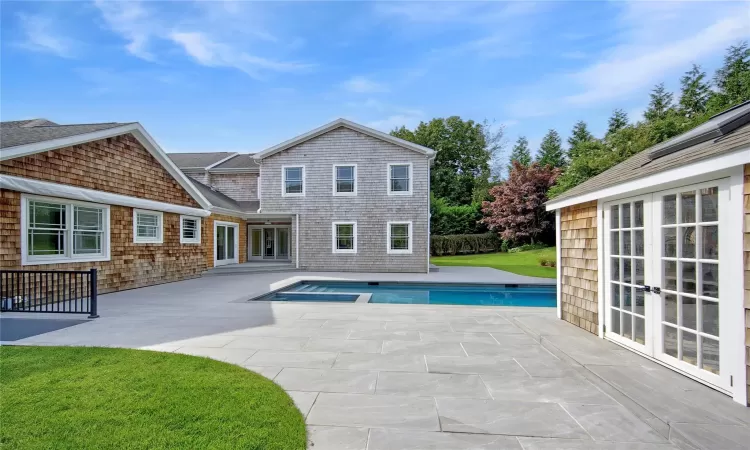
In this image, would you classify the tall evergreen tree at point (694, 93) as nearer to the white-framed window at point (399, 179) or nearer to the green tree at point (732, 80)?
the green tree at point (732, 80)

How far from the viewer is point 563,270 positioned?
650 cm

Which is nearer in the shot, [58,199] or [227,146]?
[58,199]

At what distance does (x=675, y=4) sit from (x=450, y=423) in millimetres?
9628

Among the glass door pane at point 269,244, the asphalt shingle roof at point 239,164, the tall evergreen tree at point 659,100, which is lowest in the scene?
the glass door pane at point 269,244

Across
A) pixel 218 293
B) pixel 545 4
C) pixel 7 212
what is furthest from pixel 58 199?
pixel 545 4

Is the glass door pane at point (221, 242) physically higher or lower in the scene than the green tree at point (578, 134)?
lower

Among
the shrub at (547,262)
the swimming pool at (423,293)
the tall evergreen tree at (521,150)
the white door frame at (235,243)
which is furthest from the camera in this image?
the tall evergreen tree at (521,150)

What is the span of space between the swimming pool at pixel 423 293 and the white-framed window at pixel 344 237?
3.28m

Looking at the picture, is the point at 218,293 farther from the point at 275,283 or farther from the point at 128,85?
the point at 128,85

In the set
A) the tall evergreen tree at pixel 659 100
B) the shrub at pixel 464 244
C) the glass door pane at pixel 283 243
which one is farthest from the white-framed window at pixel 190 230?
the tall evergreen tree at pixel 659 100

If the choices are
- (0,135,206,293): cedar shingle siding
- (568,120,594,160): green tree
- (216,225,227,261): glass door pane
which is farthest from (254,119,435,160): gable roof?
(568,120,594,160): green tree

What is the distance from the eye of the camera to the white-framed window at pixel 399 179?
1600 centimetres

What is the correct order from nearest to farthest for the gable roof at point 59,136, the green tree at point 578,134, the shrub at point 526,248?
1. the gable roof at point 59,136
2. the shrub at point 526,248
3. the green tree at point 578,134

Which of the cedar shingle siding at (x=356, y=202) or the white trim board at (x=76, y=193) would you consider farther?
the cedar shingle siding at (x=356, y=202)
